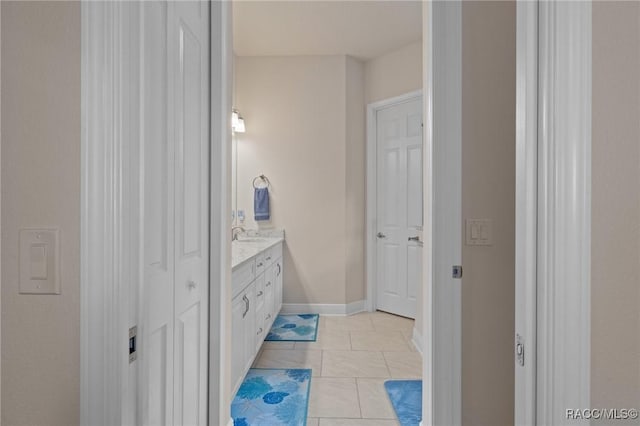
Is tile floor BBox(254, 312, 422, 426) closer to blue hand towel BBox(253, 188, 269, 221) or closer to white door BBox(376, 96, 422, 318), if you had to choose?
white door BBox(376, 96, 422, 318)

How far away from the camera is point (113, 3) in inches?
28.2

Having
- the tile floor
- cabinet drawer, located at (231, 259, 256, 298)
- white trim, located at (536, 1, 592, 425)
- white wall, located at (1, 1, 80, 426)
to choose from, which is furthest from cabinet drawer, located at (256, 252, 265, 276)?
white trim, located at (536, 1, 592, 425)

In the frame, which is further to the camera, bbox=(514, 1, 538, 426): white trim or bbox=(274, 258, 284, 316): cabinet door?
bbox=(274, 258, 284, 316): cabinet door

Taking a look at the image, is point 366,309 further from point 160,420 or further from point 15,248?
point 15,248

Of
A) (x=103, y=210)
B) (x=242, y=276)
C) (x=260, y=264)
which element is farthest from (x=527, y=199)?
(x=260, y=264)

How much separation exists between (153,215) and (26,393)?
1.57 feet

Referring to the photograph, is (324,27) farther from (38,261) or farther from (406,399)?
(38,261)

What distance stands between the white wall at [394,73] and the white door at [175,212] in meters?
2.82

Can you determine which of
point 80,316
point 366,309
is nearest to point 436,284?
point 80,316

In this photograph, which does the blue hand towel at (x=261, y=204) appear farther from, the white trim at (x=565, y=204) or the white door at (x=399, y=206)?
the white trim at (x=565, y=204)

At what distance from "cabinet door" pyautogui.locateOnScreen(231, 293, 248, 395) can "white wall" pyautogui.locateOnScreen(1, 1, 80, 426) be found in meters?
1.42

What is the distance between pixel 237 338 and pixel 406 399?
1.11m

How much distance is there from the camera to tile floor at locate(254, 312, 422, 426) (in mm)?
2197

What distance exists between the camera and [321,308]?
4.32 meters
